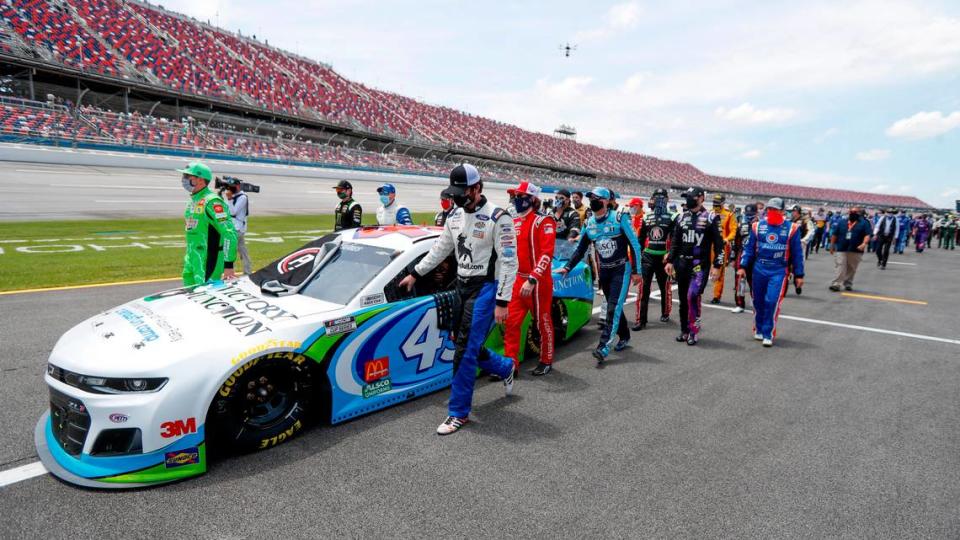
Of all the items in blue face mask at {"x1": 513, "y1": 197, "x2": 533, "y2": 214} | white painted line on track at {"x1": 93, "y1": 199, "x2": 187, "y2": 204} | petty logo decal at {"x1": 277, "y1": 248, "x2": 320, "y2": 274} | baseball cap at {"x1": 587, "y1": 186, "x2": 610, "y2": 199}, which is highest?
baseball cap at {"x1": 587, "y1": 186, "x2": 610, "y2": 199}

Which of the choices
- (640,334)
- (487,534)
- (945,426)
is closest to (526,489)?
(487,534)

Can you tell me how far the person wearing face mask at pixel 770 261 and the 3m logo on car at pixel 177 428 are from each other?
240 inches

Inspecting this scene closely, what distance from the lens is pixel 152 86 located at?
32094 mm

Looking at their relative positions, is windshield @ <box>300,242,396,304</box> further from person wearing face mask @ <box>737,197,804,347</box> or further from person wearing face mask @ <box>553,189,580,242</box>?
person wearing face mask @ <box>553,189,580,242</box>

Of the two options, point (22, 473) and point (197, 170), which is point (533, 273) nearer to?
point (197, 170)

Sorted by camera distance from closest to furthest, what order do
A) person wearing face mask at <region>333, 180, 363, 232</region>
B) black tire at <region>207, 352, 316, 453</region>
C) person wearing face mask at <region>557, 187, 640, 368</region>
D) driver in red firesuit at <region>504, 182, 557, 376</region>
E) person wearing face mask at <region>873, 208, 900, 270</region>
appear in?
1. black tire at <region>207, 352, 316, 453</region>
2. driver in red firesuit at <region>504, 182, 557, 376</region>
3. person wearing face mask at <region>557, 187, 640, 368</region>
4. person wearing face mask at <region>333, 180, 363, 232</region>
5. person wearing face mask at <region>873, 208, 900, 270</region>

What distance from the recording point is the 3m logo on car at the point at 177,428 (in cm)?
280

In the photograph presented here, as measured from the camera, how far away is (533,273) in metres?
4.48

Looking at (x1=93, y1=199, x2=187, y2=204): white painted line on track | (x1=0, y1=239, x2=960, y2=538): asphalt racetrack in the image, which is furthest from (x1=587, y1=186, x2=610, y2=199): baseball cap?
(x1=93, y1=199, x2=187, y2=204): white painted line on track

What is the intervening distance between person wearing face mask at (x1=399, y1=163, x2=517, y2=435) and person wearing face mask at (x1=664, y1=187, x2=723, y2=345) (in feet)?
10.7

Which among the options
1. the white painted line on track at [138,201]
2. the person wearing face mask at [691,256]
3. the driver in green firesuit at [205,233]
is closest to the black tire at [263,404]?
the driver in green firesuit at [205,233]

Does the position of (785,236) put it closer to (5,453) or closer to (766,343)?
(766,343)

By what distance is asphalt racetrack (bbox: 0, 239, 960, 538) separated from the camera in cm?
263

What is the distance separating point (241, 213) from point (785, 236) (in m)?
7.83
